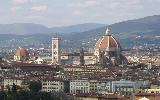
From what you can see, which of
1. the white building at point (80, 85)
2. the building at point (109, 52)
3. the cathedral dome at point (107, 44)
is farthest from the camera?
the cathedral dome at point (107, 44)

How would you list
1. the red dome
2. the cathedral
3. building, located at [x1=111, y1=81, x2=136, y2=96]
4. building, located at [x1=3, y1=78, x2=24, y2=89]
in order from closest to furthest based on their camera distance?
building, located at [x1=111, y1=81, x2=136, y2=96] < building, located at [x1=3, y1=78, x2=24, y2=89] < the cathedral < the red dome

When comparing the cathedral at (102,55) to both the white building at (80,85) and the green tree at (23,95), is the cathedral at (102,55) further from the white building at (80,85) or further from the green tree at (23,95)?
the green tree at (23,95)

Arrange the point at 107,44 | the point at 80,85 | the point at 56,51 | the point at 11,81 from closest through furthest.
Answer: the point at 11,81 → the point at 80,85 → the point at 107,44 → the point at 56,51

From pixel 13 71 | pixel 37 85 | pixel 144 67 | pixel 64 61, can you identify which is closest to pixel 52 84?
pixel 37 85

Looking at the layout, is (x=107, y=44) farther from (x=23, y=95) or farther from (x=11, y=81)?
(x=23, y=95)

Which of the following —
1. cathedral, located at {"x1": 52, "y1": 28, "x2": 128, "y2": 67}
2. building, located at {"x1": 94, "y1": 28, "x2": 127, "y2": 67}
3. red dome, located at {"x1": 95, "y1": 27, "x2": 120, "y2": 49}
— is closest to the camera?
building, located at {"x1": 94, "y1": 28, "x2": 127, "y2": 67}

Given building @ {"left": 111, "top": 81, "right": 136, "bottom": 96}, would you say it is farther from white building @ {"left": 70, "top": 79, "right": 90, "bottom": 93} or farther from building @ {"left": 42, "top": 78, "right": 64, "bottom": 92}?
building @ {"left": 42, "top": 78, "right": 64, "bottom": 92}

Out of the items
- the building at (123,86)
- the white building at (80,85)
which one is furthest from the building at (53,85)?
the building at (123,86)

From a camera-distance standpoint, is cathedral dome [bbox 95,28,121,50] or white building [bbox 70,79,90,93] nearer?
white building [bbox 70,79,90,93]

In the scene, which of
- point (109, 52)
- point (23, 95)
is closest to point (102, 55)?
point (109, 52)

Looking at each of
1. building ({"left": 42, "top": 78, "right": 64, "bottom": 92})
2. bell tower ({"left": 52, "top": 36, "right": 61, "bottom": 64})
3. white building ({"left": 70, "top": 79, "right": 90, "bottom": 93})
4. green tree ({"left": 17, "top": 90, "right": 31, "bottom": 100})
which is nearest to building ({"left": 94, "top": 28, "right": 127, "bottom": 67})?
bell tower ({"left": 52, "top": 36, "right": 61, "bottom": 64})

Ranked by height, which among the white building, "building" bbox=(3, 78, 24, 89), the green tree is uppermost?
the green tree

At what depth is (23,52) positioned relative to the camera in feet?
376

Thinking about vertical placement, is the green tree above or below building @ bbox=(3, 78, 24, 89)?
above
